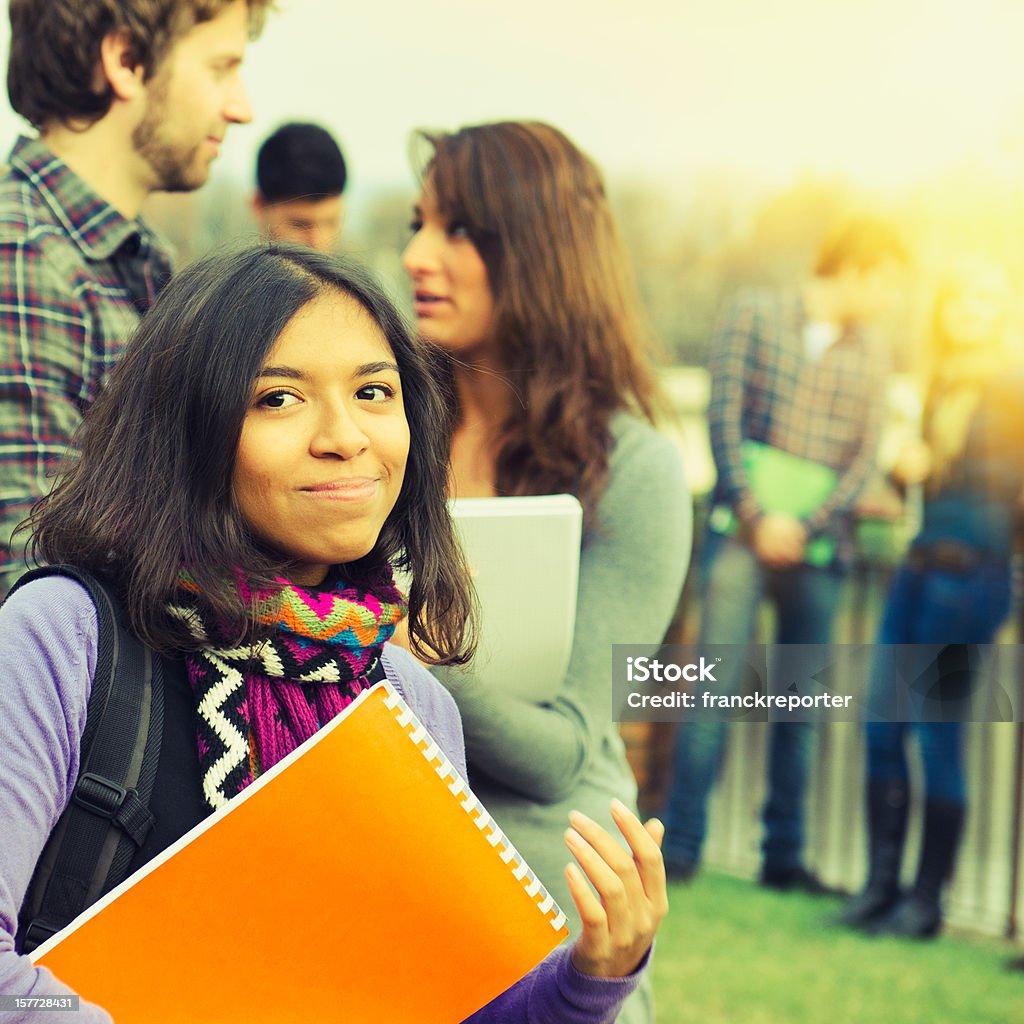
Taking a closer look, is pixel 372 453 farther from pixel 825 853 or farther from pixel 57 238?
pixel 825 853

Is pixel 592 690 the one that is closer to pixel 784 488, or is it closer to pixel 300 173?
pixel 300 173

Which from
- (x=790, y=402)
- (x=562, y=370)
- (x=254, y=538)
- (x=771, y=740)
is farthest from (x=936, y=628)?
(x=254, y=538)

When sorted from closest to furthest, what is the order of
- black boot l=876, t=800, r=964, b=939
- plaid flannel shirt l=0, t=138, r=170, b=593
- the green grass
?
plaid flannel shirt l=0, t=138, r=170, b=593, the green grass, black boot l=876, t=800, r=964, b=939

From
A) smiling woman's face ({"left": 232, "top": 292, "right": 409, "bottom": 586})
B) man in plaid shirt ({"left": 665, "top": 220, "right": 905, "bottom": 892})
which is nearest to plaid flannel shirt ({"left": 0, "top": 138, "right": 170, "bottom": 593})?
smiling woman's face ({"left": 232, "top": 292, "right": 409, "bottom": 586})

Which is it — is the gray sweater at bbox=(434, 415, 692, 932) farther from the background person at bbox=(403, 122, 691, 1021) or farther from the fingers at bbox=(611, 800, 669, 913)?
the fingers at bbox=(611, 800, 669, 913)

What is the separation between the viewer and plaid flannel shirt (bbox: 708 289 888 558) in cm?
378

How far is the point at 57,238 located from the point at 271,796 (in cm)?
111

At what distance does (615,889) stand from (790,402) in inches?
117

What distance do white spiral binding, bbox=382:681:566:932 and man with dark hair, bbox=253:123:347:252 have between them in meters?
2.01

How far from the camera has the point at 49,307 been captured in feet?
5.64

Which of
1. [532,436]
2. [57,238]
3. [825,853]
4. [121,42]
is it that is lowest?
[825,853]

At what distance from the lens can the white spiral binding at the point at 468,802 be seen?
3.18 ft

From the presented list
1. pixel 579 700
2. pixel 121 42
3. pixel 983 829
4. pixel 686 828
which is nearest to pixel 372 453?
pixel 579 700

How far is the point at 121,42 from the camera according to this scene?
1878 mm
